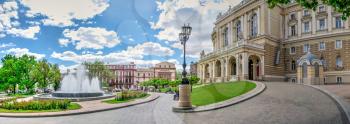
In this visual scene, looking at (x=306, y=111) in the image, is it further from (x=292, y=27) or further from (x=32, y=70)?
(x=32, y=70)

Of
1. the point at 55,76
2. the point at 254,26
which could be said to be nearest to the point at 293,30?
the point at 254,26

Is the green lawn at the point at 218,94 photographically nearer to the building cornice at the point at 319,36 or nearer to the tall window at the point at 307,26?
the building cornice at the point at 319,36

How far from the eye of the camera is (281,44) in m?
48.0

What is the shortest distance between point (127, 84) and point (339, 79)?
88634 mm

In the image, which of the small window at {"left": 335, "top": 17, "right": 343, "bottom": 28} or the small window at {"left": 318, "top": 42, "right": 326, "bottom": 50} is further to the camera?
the small window at {"left": 318, "top": 42, "right": 326, "bottom": 50}

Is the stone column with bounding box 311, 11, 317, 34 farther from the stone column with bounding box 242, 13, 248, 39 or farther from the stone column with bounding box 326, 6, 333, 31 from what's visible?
the stone column with bounding box 242, 13, 248, 39

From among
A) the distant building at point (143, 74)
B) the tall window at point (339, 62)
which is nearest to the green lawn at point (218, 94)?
the tall window at point (339, 62)

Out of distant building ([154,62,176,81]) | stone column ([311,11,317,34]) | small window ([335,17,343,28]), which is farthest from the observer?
distant building ([154,62,176,81])

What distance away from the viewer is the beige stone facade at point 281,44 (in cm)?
4038

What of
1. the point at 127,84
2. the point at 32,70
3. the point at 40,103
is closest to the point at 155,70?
the point at 127,84

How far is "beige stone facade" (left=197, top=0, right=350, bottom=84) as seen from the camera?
4038 centimetres

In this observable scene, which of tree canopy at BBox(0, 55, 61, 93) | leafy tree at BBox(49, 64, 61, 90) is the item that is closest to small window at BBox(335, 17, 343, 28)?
tree canopy at BBox(0, 55, 61, 93)

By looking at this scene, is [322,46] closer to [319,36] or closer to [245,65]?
[319,36]

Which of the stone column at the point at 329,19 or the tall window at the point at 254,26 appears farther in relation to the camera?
the tall window at the point at 254,26
